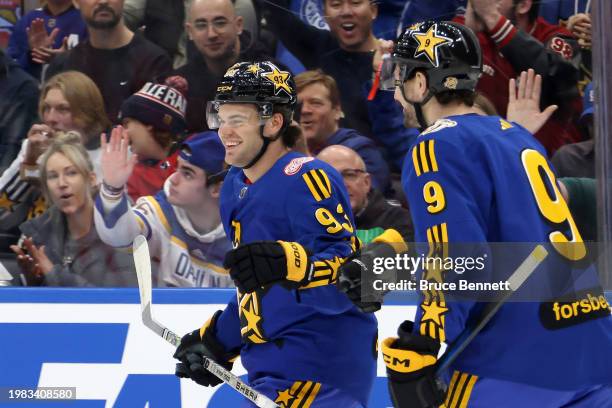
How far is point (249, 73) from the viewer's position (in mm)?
2770

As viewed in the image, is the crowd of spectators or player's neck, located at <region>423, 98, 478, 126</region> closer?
player's neck, located at <region>423, 98, 478, 126</region>

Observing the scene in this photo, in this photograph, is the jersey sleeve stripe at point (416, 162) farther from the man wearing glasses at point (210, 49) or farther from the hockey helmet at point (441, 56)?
the man wearing glasses at point (210, 49)

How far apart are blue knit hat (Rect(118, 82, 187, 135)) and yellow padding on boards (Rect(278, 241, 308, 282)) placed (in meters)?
2.07

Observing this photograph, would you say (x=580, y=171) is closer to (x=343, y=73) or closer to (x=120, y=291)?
(x=343, y=73)

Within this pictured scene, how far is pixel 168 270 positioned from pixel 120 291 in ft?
0.96

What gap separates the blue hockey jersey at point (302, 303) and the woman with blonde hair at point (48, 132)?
5.83ft

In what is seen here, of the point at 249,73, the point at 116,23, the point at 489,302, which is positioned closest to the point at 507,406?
the point at 489,302

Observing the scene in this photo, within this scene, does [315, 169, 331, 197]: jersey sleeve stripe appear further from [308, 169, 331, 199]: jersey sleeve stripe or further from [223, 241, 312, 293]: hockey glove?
[223, 241, 312, 293]: hockey glove

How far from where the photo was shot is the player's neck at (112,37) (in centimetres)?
443

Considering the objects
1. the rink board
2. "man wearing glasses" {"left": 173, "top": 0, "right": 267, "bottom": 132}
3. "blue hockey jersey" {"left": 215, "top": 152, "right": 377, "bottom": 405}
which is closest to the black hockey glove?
"blue hockey jersey" {"left": 215, "top": 152, "right": 377, "bottom": 405}

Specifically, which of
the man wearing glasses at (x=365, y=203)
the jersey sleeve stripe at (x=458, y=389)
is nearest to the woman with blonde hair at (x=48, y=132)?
the man wearing glasses at (x=365, y=203)

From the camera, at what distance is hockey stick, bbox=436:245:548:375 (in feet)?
6.97

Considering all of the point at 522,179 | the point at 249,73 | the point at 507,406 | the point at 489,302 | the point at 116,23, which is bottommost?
the point at 507,406

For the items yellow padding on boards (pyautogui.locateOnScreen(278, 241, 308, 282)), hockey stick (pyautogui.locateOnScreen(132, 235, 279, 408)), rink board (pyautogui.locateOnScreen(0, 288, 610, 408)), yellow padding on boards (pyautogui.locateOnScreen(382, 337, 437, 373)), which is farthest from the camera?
rink board (pyautogui.locateOnScreen(0, 288, 610, 408))
